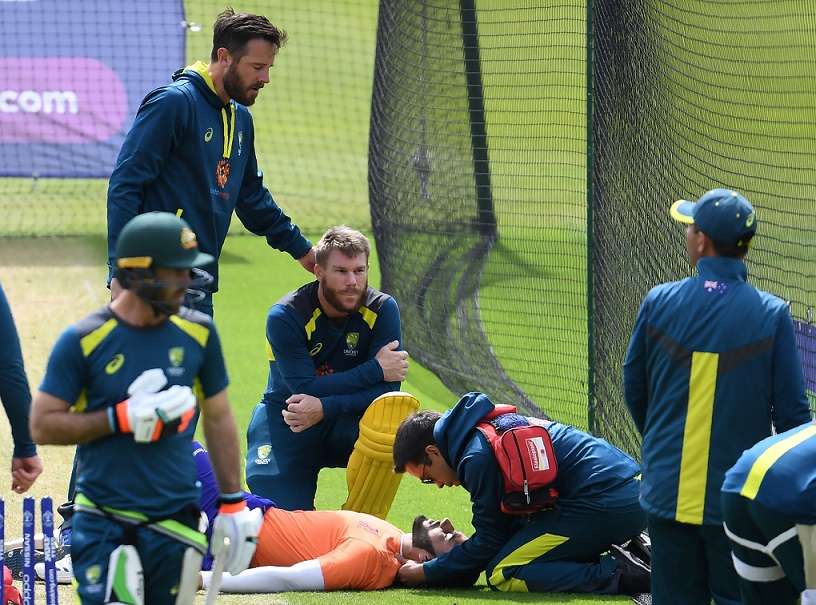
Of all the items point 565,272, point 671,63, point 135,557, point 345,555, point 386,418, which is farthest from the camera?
point 565,272

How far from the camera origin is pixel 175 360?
12.9 ft

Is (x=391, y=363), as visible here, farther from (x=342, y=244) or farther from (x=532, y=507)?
(x=532, y=507)

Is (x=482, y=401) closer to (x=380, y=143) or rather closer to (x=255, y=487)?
(x=255, y=487)

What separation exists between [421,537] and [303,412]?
3.16 feet

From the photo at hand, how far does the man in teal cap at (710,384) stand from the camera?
13.9 feet

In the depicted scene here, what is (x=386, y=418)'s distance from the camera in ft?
20.6

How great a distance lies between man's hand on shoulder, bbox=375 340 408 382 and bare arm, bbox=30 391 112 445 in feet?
9.14

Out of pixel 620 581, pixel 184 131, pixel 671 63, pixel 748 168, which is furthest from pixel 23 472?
pixel 748 168

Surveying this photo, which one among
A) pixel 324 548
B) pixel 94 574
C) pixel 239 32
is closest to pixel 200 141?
pixel 239 32

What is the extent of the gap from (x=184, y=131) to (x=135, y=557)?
2.42 m

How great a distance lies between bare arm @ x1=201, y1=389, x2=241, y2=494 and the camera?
13.5ft

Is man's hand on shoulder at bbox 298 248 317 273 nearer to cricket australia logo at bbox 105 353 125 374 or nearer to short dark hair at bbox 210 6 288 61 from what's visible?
short dark hair at bbox 210 6 288 61

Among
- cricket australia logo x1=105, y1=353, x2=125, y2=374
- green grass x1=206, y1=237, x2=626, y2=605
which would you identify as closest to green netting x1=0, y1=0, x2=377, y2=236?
green grass x1=206, y1=237, x2=626, y2=605

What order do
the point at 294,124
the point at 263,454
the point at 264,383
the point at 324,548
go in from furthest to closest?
1. the point at 294,124
2. the point at 264,383
3. the point at 263,454
4. the point at 324,548
